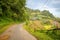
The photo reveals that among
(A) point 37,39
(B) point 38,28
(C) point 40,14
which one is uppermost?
(C) point 40,14

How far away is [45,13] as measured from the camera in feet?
63.0

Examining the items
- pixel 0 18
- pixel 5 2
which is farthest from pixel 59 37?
pixel 5 2

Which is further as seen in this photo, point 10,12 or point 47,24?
point 10,12

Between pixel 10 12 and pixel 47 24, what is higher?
pixel 47 24

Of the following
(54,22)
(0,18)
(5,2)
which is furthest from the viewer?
(5,2)

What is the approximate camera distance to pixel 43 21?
18656 millimetres

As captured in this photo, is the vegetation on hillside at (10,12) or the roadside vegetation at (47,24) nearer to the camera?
the roadside vegetation at (47,24)

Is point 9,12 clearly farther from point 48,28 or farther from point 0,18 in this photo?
point 48,28

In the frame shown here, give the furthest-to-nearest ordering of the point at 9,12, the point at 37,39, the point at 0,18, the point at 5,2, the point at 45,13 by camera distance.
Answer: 1. the point at 9,12
2. the point at 5,2
3. the point at 0,18
4. the point at 37,39
5. the point at 45,13

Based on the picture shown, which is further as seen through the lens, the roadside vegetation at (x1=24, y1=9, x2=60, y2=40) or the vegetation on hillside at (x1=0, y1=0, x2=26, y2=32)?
the vegetation on hillside at (x1=0, y1=0, x2=26, y2=32)

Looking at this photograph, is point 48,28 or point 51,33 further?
point 51,33

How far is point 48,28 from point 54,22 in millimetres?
734

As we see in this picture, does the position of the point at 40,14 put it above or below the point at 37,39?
above

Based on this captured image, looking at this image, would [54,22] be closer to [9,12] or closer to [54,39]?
[54,39]
